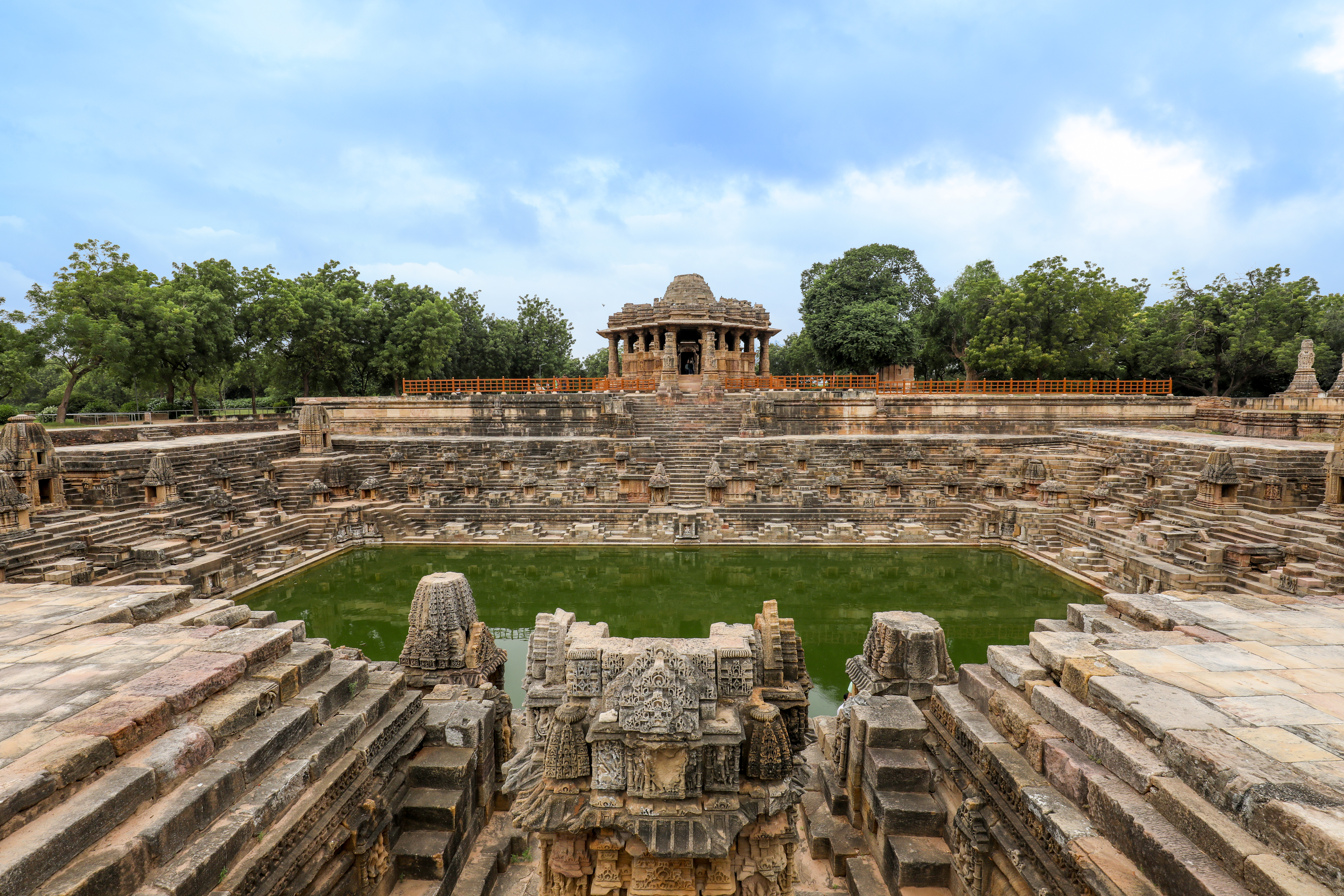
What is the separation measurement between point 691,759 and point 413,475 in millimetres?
17065

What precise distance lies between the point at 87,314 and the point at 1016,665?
29.6 metres

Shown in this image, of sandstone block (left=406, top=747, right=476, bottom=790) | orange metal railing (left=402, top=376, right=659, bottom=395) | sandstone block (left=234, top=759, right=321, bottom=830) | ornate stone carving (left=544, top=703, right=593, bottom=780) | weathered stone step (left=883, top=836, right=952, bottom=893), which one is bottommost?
weathered stone step (left=883, top=836, right=952, bottom=893)

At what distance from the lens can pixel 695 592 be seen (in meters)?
12.9

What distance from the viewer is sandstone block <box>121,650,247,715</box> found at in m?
3.96

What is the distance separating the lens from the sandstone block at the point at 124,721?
11.5 feet

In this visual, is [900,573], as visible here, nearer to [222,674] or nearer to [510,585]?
[510,585]

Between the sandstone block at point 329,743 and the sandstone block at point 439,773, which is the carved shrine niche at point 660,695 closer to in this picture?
the sandstone block at point 329,743

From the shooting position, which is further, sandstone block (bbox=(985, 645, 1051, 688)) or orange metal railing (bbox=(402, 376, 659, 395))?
orange metal railing (bbox=(402, 376, 659, 395))

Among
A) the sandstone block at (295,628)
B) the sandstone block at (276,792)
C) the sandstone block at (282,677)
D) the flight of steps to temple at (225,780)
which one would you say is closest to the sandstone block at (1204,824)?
the flight of steps to temple at (225,780)

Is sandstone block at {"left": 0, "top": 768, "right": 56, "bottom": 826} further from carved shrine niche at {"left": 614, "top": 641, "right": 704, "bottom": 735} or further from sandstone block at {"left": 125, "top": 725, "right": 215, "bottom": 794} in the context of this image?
carved shrine niche at {"left": 614, "top": 641, "right": 704, "bottom": 735}

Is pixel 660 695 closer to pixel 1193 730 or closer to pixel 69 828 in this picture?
pixel 69 828

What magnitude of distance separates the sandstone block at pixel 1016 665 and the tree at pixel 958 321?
30.1m

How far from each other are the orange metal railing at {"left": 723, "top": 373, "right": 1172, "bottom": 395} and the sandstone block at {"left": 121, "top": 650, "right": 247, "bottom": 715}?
23.4m

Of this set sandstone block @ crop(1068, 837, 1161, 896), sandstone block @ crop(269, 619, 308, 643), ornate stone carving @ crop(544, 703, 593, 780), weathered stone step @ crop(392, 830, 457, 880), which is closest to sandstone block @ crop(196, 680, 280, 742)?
sandstone block @ crop(269, 619, 308, 643)
